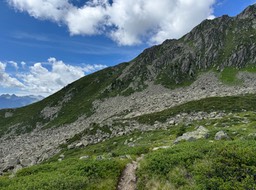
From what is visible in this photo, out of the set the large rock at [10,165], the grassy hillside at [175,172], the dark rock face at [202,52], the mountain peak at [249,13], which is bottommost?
the large rock at [10,165]

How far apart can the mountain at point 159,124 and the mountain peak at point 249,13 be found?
586mm

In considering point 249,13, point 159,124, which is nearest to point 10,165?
point 159,124

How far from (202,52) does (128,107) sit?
62.1 metres

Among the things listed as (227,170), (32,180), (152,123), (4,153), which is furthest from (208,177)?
(4,153)

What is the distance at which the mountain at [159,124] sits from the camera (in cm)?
1524

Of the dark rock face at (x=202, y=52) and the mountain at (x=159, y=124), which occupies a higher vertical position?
the dark rock face at (x=202, y=52)

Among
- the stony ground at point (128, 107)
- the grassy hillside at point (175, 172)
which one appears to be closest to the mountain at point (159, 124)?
the grassy hillside at point (175, 172)

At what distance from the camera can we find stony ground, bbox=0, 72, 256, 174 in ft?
230

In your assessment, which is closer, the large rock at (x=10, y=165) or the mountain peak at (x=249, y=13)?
the large rock at (x=10, y=165)

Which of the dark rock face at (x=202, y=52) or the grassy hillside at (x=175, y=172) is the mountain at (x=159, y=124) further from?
the dark rock face at (x=202, y=52)

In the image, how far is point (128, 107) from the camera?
Result: 85.1 meters

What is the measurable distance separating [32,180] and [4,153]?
77.4 meters

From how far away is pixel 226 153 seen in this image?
14.8 metres

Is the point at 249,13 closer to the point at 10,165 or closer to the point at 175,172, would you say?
the point at 10,165
